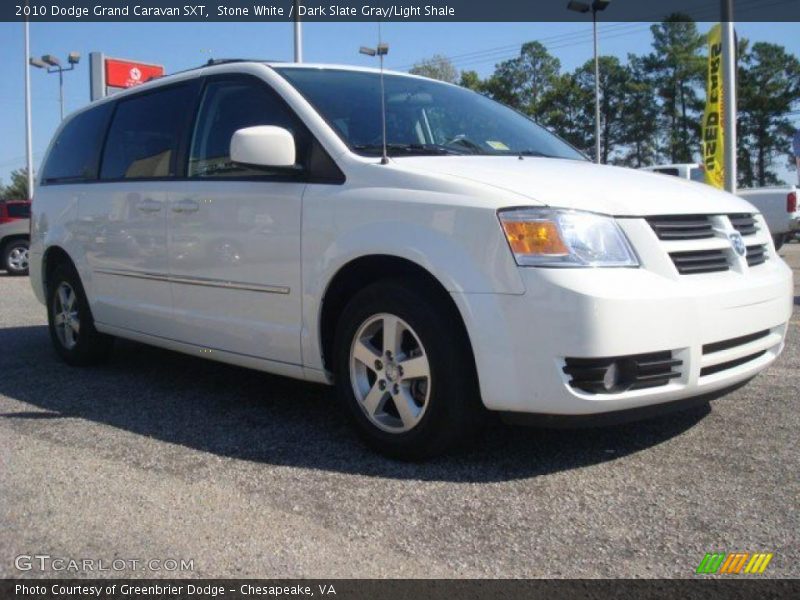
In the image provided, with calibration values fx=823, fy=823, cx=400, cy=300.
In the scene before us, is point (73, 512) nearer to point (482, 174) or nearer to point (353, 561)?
point (353, 561)

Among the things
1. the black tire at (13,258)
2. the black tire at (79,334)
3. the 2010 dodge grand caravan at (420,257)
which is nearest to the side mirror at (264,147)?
the 2010 dodge grand caravan at (420,257)

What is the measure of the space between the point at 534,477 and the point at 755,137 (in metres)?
46.6

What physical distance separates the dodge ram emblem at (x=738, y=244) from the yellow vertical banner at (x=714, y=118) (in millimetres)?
10592

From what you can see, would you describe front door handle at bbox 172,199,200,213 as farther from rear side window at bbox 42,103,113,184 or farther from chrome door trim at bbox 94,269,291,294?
rear side window at bbox 42,103,113,184

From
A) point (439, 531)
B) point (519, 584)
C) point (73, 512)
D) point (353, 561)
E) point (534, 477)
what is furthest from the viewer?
point (534, 477)

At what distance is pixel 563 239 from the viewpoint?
10.2 ft

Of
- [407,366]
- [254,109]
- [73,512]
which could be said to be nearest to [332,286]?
[407,366]

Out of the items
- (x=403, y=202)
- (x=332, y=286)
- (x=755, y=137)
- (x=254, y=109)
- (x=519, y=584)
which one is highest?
(x=755, y=137)

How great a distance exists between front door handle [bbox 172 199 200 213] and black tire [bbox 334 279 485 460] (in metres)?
1.34

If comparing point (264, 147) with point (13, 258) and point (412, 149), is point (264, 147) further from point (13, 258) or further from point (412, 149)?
point (13, 258)

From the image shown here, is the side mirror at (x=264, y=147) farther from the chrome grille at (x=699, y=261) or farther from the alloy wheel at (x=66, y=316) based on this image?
the alloy wheel at (x=66, y=316)

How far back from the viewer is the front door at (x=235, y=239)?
397 centimetres

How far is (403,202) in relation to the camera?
3451mm

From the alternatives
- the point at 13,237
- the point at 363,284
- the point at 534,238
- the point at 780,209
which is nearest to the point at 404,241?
the point at 363,284
